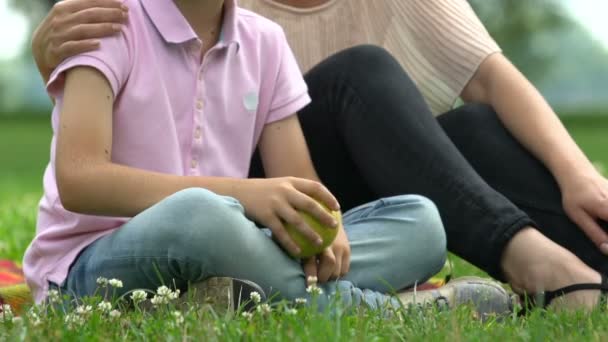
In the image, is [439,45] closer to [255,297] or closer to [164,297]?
[255,297]

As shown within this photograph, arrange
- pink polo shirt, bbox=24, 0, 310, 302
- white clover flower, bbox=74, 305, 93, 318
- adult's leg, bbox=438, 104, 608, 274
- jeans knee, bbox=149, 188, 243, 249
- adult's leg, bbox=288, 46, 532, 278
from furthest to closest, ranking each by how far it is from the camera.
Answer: adult's leg, bbox=438, 104, 608, 274 < adult's leg, bbox=288, 46, 532, 278 < pink polo shirt, bbox=24, 0, 310, 302 < jeans knee, bbox=149, 188, 243, 249 < white clover flower, bbox=74, 305, 93, 318

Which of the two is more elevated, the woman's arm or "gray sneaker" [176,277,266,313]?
the woman's arm

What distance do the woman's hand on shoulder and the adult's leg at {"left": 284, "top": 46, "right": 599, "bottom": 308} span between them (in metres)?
0.69

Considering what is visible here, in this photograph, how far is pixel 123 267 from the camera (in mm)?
2232

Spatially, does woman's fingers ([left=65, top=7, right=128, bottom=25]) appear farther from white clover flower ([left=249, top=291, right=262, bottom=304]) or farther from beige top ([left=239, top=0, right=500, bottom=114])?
beige top ([left=239, top=0, right=500, bottom=114])

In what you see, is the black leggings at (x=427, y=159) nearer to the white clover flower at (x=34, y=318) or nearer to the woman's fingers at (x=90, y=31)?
the woman's fingers at (x=90, y=31)

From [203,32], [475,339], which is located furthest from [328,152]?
[475,339]

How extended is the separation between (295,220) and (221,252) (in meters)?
0.18

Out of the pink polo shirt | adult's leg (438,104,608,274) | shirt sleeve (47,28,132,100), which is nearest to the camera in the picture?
shirt sleeve (47,28,132,100)

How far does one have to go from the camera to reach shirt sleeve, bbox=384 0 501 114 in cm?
314

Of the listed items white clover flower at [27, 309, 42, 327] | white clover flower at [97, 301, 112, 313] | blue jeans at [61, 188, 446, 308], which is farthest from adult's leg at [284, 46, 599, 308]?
white clover flower at [27, 309, 42, 327]

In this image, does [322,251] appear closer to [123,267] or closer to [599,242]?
[123,267]

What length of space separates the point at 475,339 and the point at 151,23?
1.19 m

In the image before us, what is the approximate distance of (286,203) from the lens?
2.18 m
